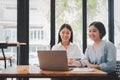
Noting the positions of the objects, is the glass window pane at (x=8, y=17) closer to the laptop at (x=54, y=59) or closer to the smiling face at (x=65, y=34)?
the smiling face at (x=65, y=34)

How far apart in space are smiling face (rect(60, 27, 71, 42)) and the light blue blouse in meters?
0.75

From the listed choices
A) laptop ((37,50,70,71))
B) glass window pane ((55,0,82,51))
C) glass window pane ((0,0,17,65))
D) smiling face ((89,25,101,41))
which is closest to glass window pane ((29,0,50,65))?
glass window pane ((55,0,82,51))

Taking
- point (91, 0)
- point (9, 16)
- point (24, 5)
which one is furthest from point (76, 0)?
point (9, 16)

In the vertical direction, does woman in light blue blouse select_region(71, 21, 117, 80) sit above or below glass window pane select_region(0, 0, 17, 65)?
below

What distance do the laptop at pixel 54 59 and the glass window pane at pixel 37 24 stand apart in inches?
138

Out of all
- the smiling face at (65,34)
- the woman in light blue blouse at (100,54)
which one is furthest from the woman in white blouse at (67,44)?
the woman in light blue blouse at (100,54)

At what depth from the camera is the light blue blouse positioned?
2541 mm

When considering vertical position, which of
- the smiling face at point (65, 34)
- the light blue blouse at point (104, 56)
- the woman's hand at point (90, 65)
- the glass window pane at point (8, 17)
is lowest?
the woman's hand at point (90, 65)

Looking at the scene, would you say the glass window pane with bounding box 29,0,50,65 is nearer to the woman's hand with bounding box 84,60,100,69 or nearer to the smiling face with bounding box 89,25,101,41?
the smiling face with bounding box 89,25,101,41

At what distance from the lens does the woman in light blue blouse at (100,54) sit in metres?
2.54

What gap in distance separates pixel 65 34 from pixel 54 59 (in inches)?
63.0

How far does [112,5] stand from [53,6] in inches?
52.5

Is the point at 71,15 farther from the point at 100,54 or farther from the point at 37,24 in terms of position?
the point at 100,54

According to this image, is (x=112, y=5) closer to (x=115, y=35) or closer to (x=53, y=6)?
(x=115, y=35)
